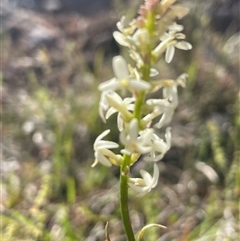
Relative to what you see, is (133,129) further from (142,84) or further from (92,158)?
(92,158)

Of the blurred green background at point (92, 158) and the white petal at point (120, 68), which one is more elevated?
the white petal at point (120, 68)

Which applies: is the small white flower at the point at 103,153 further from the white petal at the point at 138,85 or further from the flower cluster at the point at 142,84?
the white petal at the point at 138,85

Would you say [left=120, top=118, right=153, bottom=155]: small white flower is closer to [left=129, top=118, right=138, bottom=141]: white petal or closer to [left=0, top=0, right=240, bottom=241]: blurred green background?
[left=129, top=118, right=138, bottom=141]: white petal

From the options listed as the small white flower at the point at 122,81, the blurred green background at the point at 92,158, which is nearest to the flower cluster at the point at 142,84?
the small white flower at the point at 122,81

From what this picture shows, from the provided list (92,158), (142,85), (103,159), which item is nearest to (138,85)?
(142,85)

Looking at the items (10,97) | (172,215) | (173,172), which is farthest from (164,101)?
(10,97)

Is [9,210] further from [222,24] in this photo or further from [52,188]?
[222,24]
